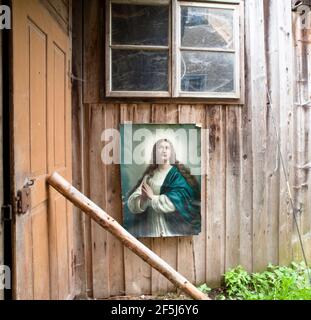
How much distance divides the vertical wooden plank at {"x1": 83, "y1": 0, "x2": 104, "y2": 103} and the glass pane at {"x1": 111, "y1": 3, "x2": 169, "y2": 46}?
136 mm

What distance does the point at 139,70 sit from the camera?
6.46 feet

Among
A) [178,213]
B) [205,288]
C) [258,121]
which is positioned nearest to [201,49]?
[258,121]

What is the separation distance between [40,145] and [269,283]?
79.3 inches

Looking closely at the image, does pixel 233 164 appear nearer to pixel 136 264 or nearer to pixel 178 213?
pixel 178 213

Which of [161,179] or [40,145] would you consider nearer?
[40,145]

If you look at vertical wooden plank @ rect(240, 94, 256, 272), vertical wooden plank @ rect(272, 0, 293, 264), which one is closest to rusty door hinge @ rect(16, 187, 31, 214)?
vertical wooden plank @ rect(240, 94, 256, 272)

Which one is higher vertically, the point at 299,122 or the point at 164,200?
the point at 299,122

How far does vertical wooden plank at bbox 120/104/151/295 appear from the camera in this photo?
78.7 inches

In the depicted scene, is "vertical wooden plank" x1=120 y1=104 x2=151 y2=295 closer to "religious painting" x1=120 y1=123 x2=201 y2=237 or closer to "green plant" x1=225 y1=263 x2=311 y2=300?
"religious painting" x1=120 y1=123 x2=201 y2=237

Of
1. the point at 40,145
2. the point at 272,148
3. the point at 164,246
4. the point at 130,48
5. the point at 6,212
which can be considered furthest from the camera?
the point at 272,148

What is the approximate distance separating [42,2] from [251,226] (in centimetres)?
216

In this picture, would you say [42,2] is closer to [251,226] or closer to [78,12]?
[78,12]

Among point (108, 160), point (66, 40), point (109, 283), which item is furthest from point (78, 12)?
point (109, 283)
